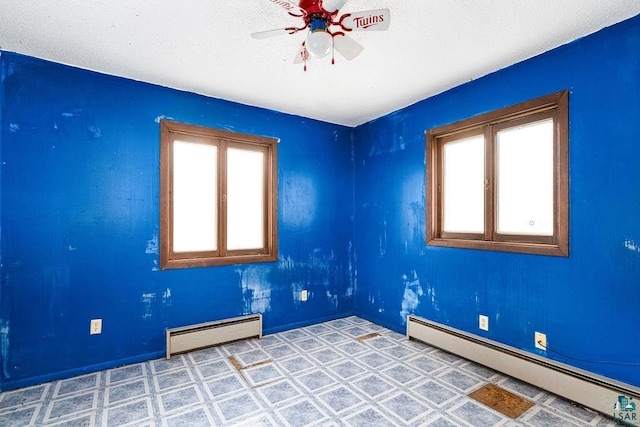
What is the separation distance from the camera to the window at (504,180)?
2.39 metres

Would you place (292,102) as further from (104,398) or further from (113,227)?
(104,398)

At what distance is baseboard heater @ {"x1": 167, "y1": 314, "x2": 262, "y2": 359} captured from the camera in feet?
9.73

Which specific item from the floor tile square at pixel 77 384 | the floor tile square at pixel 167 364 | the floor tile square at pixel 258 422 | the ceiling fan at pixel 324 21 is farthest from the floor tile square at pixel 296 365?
the ceiling fan at pixel 324 21

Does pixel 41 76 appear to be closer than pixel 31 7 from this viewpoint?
No

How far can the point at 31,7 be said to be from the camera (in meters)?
1.89

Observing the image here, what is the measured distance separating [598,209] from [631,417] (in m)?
1.27

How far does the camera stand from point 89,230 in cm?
268

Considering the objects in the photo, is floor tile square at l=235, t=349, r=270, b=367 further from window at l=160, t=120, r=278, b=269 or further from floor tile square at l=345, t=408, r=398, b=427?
floor tile square at l=345, t=408, r=398, b=427

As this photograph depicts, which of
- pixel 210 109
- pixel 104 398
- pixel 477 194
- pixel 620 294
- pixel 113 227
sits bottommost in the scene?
pixel 104 398

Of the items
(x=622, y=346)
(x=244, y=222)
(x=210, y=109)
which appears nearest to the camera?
(x=622, y=346)

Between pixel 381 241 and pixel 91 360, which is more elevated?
pixel 381 241

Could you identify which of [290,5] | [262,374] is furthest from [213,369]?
[290,5]

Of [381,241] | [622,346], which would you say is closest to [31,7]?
[381,241]

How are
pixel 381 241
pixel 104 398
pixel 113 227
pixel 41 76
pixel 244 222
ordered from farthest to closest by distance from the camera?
pixel 381 241 < pixel 244 222 < pixel 113 227 < pixel 41 76 < pixel 104 398
